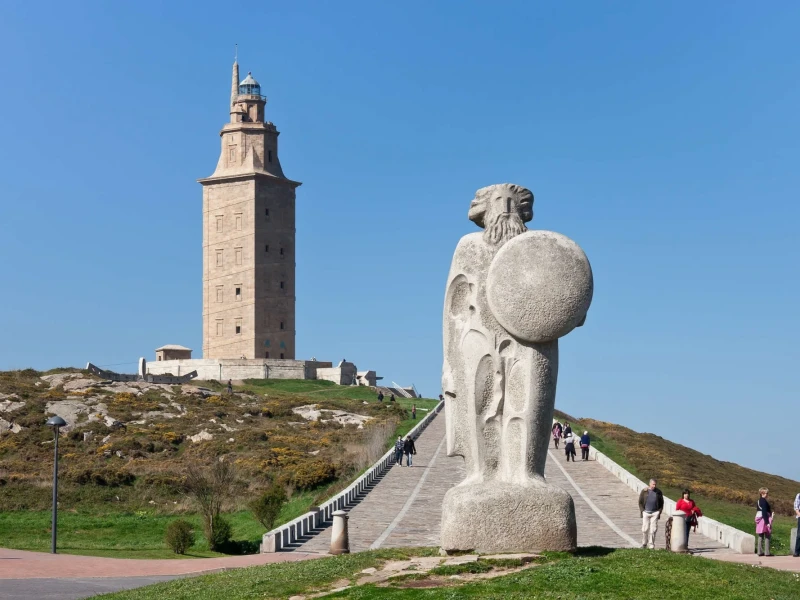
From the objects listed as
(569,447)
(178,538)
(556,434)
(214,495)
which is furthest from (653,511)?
(556,434)

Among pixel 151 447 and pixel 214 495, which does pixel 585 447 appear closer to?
pixel 214 495

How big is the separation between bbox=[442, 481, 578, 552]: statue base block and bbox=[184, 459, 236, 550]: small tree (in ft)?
51.0

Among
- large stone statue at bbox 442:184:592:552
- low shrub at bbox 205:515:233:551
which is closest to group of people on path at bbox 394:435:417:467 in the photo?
low shrub at bbox 205:515:233:551

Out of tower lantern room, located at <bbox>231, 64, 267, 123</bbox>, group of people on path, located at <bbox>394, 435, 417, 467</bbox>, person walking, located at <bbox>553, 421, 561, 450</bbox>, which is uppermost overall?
tower lantern room, located at <bbox>231, 64, 267, 123</bbox>

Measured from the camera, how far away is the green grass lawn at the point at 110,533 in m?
26.3

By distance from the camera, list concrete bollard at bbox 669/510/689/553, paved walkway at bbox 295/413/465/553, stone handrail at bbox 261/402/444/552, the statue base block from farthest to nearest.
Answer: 1. paved walkway at bbox 295/413/465/553
2. stone handrail at bbox 261/402/444/552
3. concrete bollard at bbox 669/510/689/553
4. the statue base block

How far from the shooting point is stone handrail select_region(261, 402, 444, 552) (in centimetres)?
2105

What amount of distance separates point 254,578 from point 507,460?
312cm

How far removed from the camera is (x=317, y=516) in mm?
24547

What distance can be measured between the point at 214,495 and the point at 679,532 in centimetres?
1815

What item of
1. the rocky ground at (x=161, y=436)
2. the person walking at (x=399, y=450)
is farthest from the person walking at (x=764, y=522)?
the rocky ground at (x=161, y=436)

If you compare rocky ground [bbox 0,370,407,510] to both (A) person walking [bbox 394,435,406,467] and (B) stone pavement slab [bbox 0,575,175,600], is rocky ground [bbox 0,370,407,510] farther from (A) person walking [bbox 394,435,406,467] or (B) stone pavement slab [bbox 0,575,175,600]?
(B) stone pavement slab [bbox 0,575,175,600]

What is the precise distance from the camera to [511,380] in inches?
497

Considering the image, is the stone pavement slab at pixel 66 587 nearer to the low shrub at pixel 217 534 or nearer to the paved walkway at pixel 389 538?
the paved walkway at pixel 389 538
